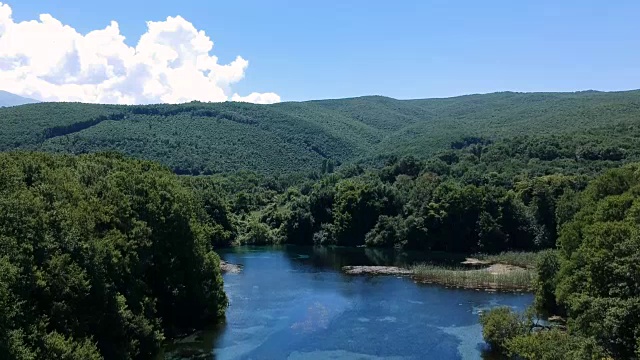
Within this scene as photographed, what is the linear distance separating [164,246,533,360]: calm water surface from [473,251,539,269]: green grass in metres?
18.5

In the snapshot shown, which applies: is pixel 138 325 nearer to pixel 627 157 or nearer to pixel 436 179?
pixel 436 179

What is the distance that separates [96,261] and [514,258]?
62.8m

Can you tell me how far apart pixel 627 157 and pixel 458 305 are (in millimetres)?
71019

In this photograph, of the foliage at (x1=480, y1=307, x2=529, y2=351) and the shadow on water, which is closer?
the foliage at (x1=480, y1=307, x2=529, y2=351)

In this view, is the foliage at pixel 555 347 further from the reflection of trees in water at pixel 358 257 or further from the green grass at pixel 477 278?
the reflection of trees in water at pixel 358 257

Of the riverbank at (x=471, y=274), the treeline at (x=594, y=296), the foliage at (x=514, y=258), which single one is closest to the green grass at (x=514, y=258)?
the foliage at (x=514, y=258)

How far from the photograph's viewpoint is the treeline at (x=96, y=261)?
104 feet

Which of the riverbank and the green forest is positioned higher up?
the green forest

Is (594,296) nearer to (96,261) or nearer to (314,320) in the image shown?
(314,320)

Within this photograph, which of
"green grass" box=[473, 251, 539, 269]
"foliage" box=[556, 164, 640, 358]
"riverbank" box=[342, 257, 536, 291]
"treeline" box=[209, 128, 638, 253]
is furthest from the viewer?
"treeline" box=[209, 128, 638, 253]

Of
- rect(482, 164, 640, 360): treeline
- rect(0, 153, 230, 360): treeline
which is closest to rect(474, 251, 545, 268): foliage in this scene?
rect(482, 164, 640, 360): treeline

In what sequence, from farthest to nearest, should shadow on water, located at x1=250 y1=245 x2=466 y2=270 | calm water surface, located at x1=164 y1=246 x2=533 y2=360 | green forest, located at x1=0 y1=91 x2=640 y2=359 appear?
shadow on water, located at x1=250 y1=245 x2=466 y2=270 → calm water surface, located at x1=164 y1=246 x2=533 y2=360 → green forest, located at x1=0 y1=91 x2=640 y2=359

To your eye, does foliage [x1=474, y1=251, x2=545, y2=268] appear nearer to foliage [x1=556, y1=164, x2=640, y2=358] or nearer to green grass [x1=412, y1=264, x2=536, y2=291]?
green grass [x1=412, y1=264, x2=536, y2=291]

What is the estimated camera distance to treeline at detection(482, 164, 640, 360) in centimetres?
3234
